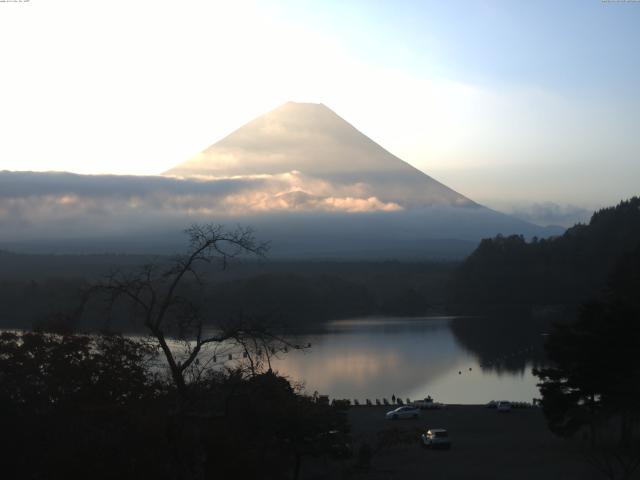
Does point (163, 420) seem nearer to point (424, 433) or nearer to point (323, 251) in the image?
point (424, 433)

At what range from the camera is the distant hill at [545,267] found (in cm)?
5128

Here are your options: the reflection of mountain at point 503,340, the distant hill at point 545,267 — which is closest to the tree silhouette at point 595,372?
the reflection of mountain at point 503,340

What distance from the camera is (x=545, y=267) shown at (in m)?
54.2

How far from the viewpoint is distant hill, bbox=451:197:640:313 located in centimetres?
5128

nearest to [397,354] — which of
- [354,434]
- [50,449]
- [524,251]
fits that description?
[354,434]

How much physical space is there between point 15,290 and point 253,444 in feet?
111

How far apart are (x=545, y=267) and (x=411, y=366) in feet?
100

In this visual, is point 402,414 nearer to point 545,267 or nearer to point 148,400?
point 148,400

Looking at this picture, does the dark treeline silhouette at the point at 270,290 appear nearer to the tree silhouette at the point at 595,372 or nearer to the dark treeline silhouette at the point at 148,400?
the tree silhouette at the point at 595,372

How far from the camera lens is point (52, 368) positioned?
25.1 feet

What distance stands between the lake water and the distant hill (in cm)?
1514

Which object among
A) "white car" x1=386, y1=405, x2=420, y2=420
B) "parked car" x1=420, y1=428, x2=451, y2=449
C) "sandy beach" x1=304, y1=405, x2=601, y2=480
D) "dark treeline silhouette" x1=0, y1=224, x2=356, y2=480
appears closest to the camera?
"dark treeline silhouette" x1=0, y1=224, x2=356, y2=480

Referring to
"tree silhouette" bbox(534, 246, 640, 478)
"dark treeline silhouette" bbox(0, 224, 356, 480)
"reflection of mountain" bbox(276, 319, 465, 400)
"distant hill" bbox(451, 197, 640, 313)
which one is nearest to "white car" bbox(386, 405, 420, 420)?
"reflection of mountain" bbox(276, 319, 465, 400)

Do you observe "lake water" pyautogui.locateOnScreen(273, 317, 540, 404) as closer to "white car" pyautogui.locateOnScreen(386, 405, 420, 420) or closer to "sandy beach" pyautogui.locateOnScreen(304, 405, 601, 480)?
"white car" pyautogui.locateOnScreen(386, 405, 420, 420)
